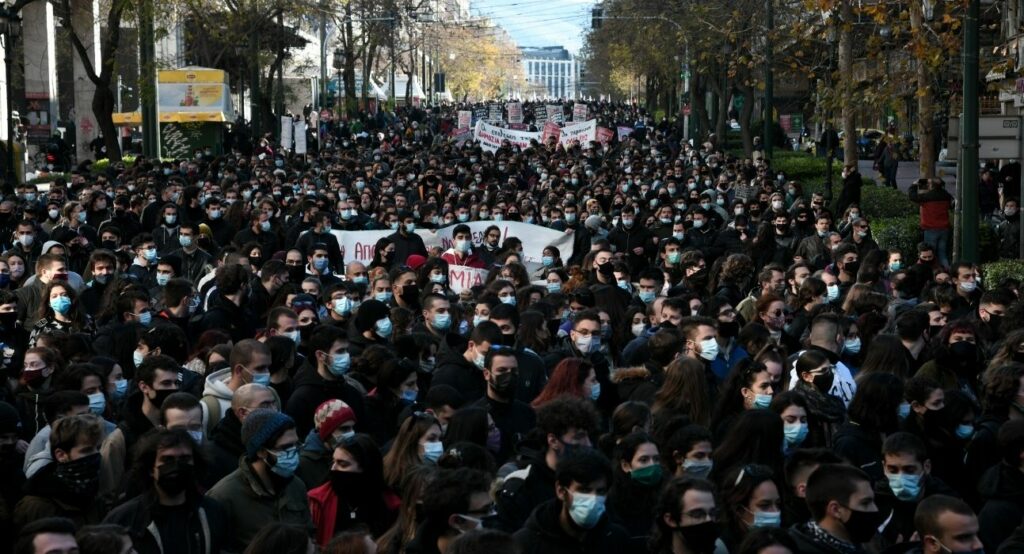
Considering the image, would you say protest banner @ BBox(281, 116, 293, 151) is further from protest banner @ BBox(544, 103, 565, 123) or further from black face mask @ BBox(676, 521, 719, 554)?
black face mask @ BBox(676, 521, 719, 554)

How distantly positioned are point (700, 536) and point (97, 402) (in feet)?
11.5

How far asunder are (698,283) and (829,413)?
5.96 metres

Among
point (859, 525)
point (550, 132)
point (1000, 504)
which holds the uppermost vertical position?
point (550, 132)

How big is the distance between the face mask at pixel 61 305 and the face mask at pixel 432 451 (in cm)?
504

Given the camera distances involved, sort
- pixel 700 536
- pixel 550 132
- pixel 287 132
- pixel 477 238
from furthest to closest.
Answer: pixel 550 132
pixel 287 132
pixel 477 238
pixel 700 536

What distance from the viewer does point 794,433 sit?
743cm

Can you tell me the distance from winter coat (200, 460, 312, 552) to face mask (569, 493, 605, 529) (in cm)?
122

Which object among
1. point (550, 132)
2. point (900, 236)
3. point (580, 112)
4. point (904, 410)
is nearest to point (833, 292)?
point (904, 410)

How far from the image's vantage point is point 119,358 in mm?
10133

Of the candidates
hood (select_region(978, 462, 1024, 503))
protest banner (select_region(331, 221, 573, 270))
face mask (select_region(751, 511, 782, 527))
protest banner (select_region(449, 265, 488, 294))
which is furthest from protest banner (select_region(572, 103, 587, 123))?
face mask (select_region(751, 511, 782, 527))

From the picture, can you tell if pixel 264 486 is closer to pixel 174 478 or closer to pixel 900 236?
pixel 174 478

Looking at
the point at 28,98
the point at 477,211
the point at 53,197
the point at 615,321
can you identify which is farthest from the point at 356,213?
the point at 28,98

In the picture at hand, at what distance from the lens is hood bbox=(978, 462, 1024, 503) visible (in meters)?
6.66

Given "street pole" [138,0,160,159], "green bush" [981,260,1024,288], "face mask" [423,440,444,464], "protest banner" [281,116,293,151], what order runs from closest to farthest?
"face mask" [423,440,444,464]
"green bush" [981,260,1024,288]
"street pole" [138,0,160,159]
"protest banner" [281,116,293,151]
